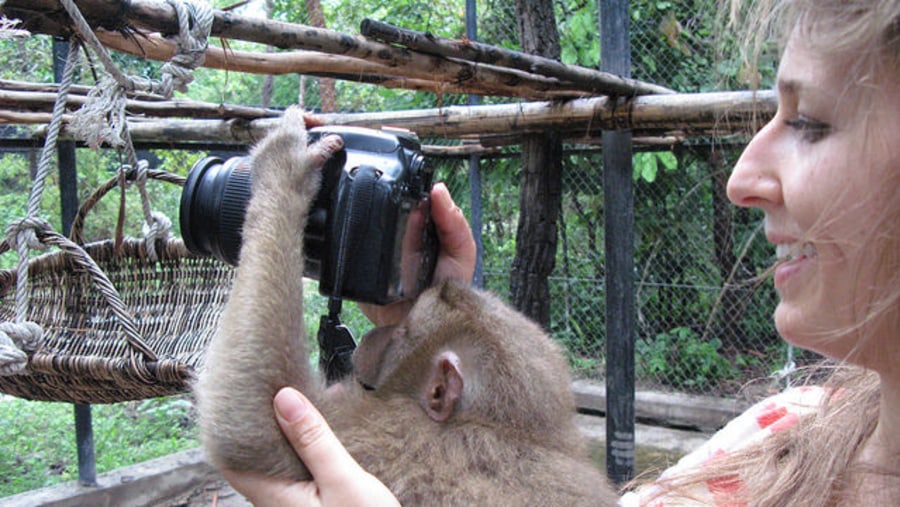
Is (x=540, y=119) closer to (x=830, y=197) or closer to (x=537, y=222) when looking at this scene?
(x=537, y=222)

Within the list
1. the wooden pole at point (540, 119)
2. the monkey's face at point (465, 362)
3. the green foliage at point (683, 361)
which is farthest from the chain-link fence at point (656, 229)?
the monkey's face at point (465, 362)

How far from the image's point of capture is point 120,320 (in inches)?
89.7

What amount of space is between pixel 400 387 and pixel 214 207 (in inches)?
27.2

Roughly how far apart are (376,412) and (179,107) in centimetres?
280

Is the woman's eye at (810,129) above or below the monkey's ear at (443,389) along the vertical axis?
above

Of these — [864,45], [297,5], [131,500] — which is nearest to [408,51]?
[864,45]

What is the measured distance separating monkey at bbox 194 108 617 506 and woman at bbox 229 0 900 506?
0.15 m

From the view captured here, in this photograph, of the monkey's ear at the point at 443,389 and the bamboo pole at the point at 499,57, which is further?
the bamboo pole at the point at 499,57

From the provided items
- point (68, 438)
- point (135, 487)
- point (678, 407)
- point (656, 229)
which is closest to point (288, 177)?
point (135, 487)

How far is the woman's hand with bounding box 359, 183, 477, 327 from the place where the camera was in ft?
7.09

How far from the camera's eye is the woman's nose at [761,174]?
1.26m

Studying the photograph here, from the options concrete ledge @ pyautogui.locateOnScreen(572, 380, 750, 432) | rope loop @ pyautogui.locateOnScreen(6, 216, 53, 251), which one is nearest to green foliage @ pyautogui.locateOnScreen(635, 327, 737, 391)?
concrete ledge @ pyautogui.locateOnScreen(572, 380, 750, 432)

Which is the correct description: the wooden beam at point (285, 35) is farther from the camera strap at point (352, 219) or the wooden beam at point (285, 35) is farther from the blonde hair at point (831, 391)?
the blonde hair at point (831, 391)

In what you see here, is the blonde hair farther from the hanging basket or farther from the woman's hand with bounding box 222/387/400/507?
the hanging basket
